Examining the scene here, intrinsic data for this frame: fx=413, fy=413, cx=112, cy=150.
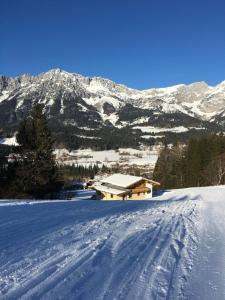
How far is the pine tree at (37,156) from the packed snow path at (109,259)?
3001 centimetres

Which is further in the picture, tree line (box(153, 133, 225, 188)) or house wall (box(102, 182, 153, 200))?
tree line (box(153, 133, 225, 188))

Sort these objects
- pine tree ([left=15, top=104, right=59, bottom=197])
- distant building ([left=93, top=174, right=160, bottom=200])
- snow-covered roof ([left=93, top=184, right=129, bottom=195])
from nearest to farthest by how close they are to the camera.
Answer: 1. pine tree ([left=15, top=104, right=59, bottom=197])
2. snow-covered roof ([left=93, top=184, right=129, bottom=195])
3. distant building ([left=93, top=174, right=160, bottom=200])

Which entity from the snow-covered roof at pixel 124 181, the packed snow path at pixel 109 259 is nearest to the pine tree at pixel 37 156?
the snow-covered roof at pixel 124 181

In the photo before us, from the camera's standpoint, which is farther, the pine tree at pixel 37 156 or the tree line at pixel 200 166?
the tree line at pixel 200 166

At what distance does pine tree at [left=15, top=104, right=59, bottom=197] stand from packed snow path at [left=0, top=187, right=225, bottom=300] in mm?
30015

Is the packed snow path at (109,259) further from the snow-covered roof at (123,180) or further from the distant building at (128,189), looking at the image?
the snow-covered roof at (123,180)

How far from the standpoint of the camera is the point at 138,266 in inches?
385

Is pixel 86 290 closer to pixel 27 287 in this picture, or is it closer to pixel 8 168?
pixel 27 287

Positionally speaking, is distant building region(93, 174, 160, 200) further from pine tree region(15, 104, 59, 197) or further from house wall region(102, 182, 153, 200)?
pine tree region(15, 104, 59, 197)

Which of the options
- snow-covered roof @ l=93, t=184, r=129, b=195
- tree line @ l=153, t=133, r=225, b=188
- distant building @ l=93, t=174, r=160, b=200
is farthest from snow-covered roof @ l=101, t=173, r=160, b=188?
tree line @ l=153, t=133, r=225, b=188

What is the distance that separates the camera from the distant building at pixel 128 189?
210 feet

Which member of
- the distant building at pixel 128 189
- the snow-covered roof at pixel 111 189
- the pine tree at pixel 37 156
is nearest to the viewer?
the pine tree at pixel 37 156

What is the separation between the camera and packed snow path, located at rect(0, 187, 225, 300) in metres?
8.06

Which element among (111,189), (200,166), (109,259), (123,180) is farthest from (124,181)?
(109,259)
